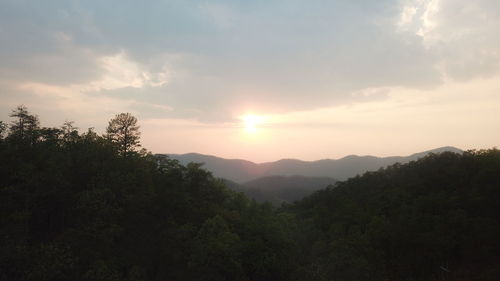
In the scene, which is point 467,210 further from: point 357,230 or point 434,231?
point 357,230

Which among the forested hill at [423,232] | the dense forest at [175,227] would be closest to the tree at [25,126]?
the dense forest at [175,227]

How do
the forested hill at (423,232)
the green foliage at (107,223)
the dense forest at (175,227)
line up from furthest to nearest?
the forested hill at (423,232) < the dense forest at (175,227) < the green foliage at (107,223)

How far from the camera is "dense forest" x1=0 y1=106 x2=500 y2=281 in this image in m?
33.0

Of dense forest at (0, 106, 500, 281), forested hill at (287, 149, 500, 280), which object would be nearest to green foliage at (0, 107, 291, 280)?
dense forest at (0, 106, 500, 281)

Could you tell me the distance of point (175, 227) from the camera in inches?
1590

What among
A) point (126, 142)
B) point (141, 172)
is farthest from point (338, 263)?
point (126, 142)

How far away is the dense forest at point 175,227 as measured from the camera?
108 ft

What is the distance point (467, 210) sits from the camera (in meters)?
46.5

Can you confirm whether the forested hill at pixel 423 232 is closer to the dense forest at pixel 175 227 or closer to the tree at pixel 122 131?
the dense forest at pixel 175 227

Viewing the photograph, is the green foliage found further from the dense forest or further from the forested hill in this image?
the forested hill

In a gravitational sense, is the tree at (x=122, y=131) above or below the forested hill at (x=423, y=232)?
above

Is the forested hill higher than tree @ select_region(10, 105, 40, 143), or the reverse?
tree @ select_region(10, 105, 40, 143)

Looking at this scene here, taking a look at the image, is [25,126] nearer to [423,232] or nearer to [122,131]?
[122,131]

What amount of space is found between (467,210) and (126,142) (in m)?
48.5
